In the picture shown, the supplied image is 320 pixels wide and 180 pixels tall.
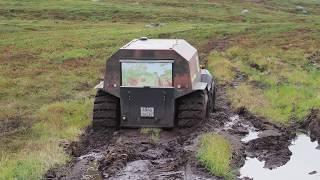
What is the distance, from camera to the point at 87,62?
39.7m

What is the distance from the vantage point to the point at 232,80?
31.8 metres

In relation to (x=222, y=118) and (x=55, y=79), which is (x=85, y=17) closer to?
(x=55, y=79)

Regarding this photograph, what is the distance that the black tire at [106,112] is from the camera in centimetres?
2109

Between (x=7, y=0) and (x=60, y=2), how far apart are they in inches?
270

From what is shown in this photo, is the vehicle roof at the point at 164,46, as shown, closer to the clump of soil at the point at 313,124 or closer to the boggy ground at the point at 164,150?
the boggy ground at the point at 164,150

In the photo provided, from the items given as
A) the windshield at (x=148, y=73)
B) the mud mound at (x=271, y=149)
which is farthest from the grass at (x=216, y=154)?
the windshield at (x=148, y=73)

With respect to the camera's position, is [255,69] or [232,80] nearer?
[232,80]

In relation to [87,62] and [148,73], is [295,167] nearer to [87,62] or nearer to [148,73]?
[148,73]

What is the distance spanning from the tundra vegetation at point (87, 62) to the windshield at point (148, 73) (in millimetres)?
2473

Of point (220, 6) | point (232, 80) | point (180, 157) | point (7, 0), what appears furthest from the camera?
point (220, 6)

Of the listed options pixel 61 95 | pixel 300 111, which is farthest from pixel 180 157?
pixel 61 95

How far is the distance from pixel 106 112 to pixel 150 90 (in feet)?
5.61

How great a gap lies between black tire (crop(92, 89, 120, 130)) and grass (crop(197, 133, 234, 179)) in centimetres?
327

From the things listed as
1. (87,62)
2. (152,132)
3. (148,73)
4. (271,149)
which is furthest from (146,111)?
(87,62)
